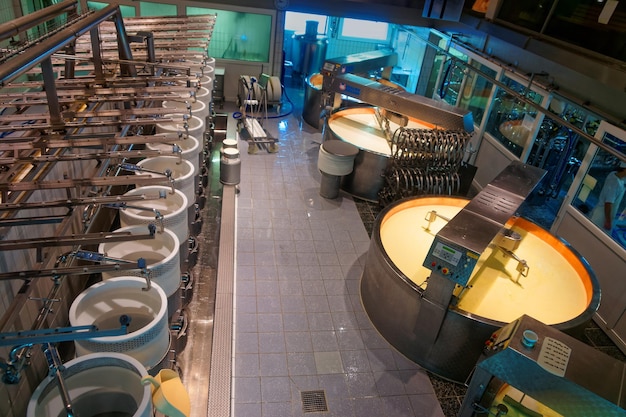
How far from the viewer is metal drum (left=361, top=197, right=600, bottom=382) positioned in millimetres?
4301

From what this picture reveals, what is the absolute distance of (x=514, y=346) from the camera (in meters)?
2.90

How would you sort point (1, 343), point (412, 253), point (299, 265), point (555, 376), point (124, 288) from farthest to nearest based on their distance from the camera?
point (299, 265), point (412, 253), point (124, 288), point (555, 376), point (1, 343)

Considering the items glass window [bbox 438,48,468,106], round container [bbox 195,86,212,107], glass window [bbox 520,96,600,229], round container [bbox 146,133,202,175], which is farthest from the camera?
glass window [bbox 438,48,468,106]

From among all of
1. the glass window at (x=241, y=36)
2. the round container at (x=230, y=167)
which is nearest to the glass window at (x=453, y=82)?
the glass window at (x=241, y=36)

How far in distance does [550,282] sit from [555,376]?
256cm

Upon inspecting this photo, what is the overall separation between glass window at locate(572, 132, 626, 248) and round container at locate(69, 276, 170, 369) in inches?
220

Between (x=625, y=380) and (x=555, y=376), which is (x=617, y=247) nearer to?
(x=625, y=380)

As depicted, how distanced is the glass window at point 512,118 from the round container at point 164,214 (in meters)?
6.18

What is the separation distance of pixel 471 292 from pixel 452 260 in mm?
1037

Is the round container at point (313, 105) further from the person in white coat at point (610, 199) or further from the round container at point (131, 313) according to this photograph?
the round container at point (131, 313)

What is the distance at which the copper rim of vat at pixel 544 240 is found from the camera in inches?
163

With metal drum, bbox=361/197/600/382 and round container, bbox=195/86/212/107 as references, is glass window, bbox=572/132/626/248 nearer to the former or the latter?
metal drum, bbox=361/197/600/382

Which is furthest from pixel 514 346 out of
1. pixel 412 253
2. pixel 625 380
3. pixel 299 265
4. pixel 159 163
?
pixel 159 163

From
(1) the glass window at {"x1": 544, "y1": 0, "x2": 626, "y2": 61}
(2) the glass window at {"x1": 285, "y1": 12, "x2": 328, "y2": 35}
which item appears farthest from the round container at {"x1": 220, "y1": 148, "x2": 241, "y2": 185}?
(2) the glass window at {"x1": 285, "y1": 12, "x2": 328, "y2": 35}
